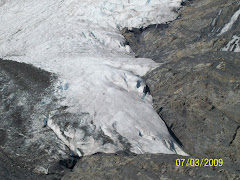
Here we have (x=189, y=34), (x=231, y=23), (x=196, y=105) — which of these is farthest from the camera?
(x=189, y=34)

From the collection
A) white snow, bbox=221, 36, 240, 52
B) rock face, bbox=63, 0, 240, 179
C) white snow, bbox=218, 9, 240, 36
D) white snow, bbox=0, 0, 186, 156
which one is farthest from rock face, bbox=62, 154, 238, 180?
white snow, bbox=218, 9, 240, 36

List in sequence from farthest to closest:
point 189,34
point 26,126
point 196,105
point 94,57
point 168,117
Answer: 1. point 189,34
2. point 94,57
3. point 168,117
4. point 196,105
5. point 26,126

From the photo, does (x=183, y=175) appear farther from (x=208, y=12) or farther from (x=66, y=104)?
(x=208, y=12)

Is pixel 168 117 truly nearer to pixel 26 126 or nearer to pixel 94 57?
pixel 26 126
